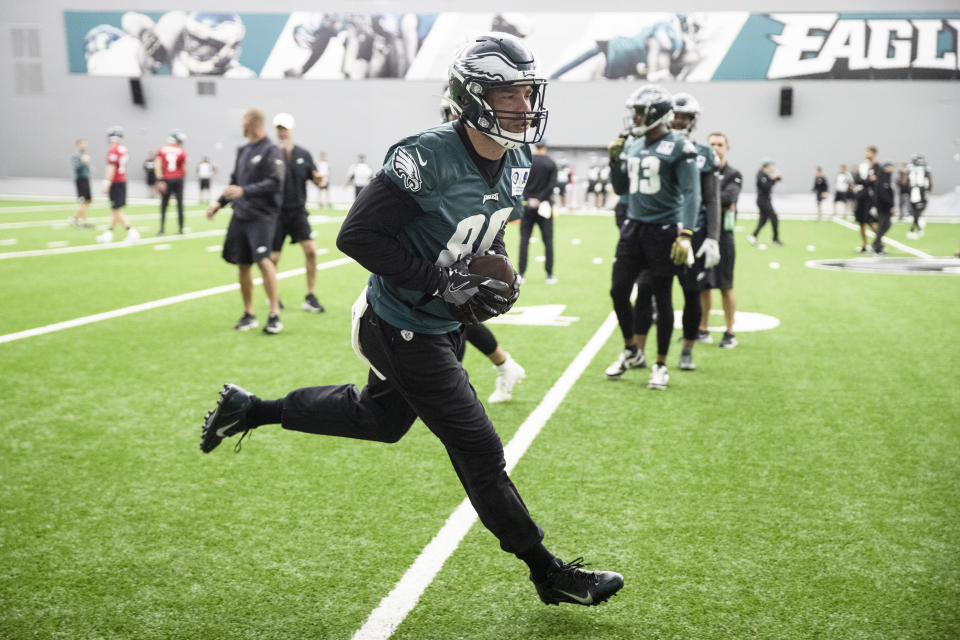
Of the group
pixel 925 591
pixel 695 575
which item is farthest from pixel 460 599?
pixel 925 591

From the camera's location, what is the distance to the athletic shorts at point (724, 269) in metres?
7.78

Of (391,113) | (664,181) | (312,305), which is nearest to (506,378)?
(664,181)

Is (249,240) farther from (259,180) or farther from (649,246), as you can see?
(649,246)

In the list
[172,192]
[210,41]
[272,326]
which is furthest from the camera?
[210,41]

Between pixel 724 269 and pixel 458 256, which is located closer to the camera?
pixel 458 256

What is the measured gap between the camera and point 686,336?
23.2 ft

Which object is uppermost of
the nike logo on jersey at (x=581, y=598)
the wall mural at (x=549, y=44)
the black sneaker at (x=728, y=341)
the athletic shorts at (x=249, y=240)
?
the wall mural at (x=549, y=44)

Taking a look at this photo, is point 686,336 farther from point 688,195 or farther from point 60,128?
point 60,128

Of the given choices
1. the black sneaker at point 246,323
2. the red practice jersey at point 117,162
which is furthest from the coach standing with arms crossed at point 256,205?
the red practice jersey at point 117,162

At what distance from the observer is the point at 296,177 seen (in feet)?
31.0

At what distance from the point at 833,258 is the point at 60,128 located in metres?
34.8

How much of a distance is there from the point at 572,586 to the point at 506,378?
9.24ft

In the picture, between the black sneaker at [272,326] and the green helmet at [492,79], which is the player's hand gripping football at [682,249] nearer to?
the green helmet at [492,79]

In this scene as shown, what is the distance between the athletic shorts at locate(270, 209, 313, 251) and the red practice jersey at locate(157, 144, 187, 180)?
9.50 m
